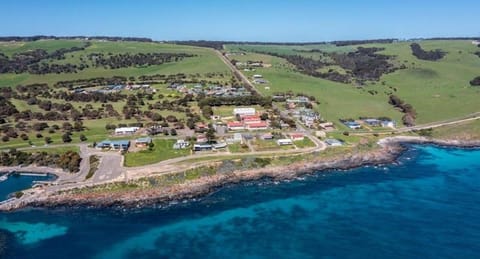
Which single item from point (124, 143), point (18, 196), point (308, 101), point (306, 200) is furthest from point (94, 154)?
point (308, 101)

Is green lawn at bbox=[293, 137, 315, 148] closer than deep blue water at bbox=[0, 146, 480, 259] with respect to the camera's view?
No

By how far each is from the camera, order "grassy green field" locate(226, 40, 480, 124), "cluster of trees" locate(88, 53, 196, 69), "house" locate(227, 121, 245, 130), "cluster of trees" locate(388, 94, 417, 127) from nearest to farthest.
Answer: "house" locate(227, 121, 245, 130), "cluster of trees" locate(388, 94, 417, 127), "grassy green field" locate(226, 40, 480, 124), "cluster of trees" locate(88, 53, 196, 69)

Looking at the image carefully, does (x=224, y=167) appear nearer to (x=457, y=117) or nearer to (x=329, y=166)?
(x=329, y=166)

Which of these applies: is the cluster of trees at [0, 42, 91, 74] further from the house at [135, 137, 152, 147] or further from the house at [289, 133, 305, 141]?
the house at [289, 133, 305, 141]

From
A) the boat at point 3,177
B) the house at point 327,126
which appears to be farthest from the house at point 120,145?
the house at point 327,126

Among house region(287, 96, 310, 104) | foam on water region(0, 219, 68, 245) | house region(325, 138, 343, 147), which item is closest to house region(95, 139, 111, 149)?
foam on water region(0, 219, 68, 245)

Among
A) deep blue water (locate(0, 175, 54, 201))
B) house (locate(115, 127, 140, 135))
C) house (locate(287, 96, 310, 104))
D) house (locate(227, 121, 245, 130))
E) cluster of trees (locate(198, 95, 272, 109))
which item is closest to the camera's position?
deep blue water (locate(0, 175, 54, 201))

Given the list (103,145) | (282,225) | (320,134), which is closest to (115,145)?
(103,145)
